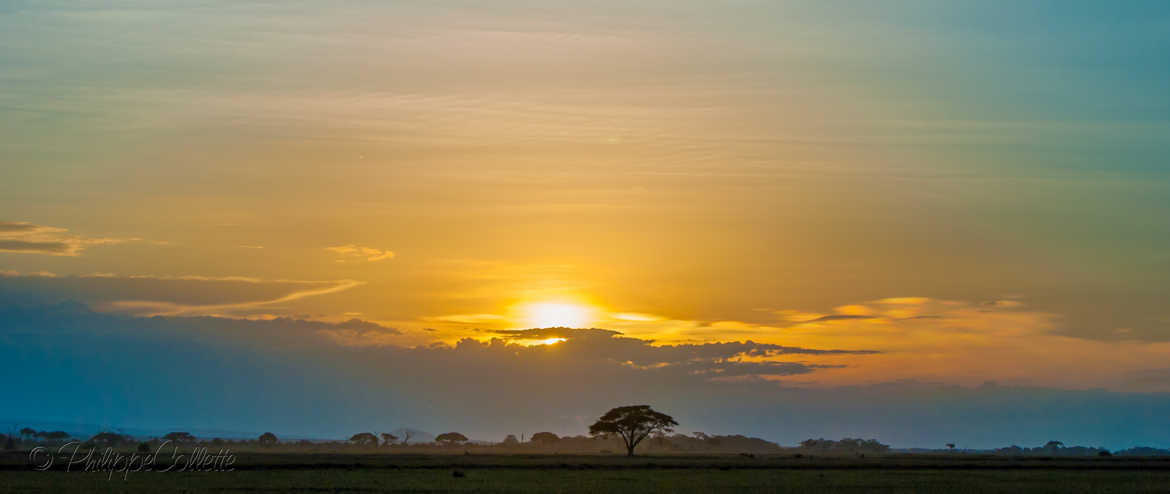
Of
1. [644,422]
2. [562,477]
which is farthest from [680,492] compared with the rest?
[644,422]

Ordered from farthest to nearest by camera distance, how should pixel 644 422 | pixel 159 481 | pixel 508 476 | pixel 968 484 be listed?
pixel 644 422 < pixel 508 476 < pixel 968 484 < pixel 159 481

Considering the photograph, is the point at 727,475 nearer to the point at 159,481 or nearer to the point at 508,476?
the point at 508,476

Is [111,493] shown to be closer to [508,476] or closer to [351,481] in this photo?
[351,481]

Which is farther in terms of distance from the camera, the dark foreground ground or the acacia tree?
the acacia tree

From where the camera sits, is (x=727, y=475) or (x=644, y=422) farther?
(x=644, y=422)

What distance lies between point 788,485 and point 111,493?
132 feet

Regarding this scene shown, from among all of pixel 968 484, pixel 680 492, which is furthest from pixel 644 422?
pixel 680 492

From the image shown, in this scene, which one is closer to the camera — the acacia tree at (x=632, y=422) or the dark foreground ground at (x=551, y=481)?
the dark foreground ground at (x=551, y=481)

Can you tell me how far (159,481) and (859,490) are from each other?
1710 inches

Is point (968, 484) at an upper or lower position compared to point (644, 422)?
lower

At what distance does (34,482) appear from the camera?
211ft

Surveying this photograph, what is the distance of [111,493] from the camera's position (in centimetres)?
5631

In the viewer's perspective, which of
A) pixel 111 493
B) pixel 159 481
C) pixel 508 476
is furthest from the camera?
pixel 508 476

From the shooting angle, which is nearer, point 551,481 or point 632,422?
point 551,481
